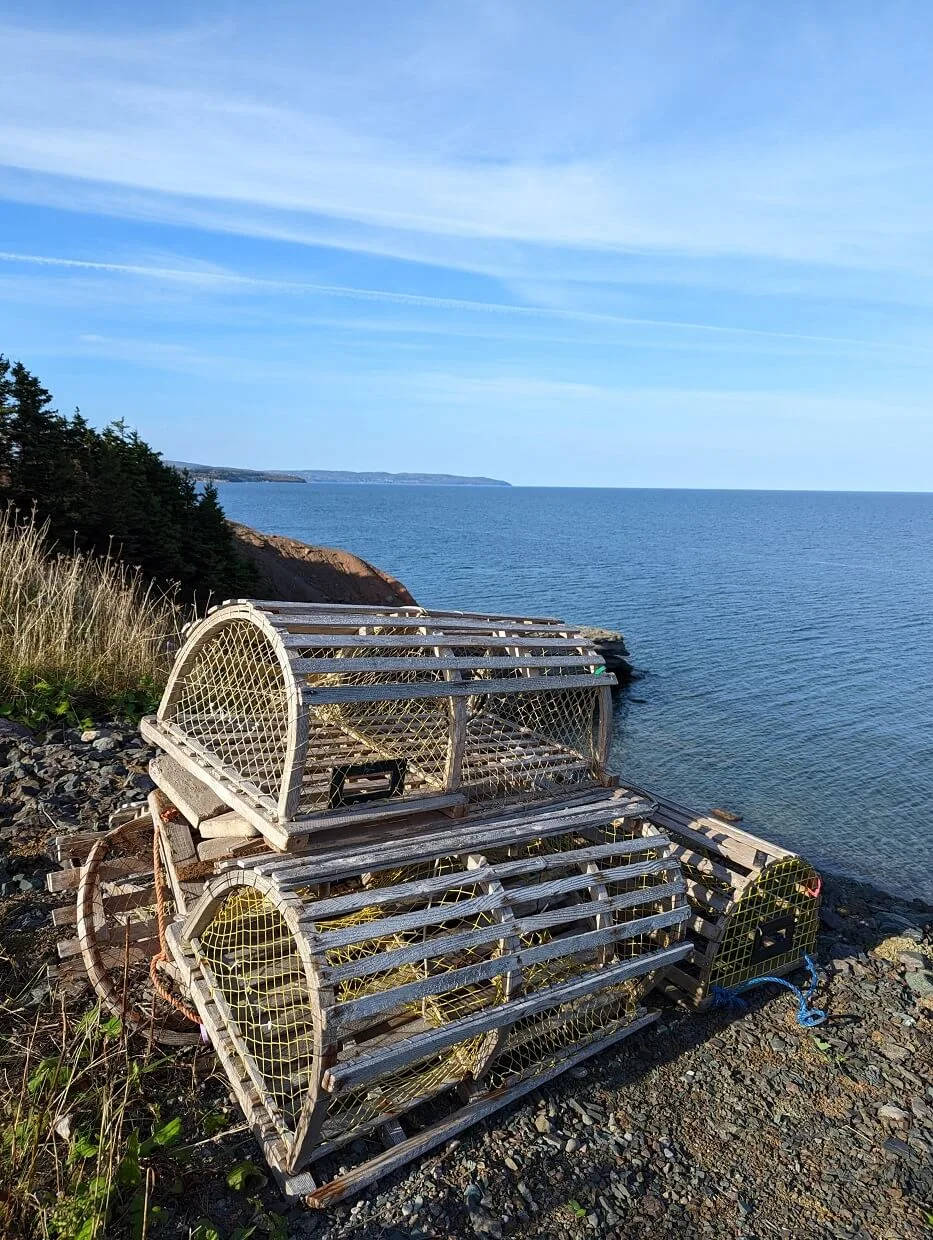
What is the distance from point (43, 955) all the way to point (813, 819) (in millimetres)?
9386

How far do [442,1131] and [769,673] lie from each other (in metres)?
17.7

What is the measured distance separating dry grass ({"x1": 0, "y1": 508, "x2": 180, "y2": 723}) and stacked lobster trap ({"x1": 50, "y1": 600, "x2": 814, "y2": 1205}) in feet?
8.68

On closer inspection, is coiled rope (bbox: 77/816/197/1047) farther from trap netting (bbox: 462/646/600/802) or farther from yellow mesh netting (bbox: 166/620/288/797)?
trap netting (bbox: 462/646/600/802)

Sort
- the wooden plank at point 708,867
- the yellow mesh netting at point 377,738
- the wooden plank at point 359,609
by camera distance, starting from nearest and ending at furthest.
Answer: the wooden plank at point 359,609, the yellow mesh netting at point 377,738, the wooden plank at point 708,867

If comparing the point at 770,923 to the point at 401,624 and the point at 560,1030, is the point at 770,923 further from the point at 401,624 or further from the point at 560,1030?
the point at 401,624

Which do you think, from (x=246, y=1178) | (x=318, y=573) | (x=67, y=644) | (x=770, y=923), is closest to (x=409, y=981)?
(x=246, y=1178)

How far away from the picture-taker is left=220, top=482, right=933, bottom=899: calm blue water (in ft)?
36.8

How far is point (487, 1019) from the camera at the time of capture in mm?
3496

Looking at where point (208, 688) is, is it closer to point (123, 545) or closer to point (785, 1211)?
point (785, 1211)

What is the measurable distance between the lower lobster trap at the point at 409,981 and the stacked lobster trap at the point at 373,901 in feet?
0.04

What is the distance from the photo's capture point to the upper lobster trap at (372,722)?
363 centimetres

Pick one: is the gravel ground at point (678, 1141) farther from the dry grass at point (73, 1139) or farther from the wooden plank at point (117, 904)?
the wooden plank at point (117, 904)

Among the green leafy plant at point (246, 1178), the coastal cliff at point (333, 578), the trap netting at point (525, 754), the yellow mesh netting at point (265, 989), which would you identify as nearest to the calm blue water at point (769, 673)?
the coastal cliff at point (333, 578)

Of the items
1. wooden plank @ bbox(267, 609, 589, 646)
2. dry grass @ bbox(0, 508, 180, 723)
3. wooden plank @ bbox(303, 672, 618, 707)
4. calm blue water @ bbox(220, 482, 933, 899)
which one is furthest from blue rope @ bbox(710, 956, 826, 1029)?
dry grass @ bbox(0, 508, 180, 723)
